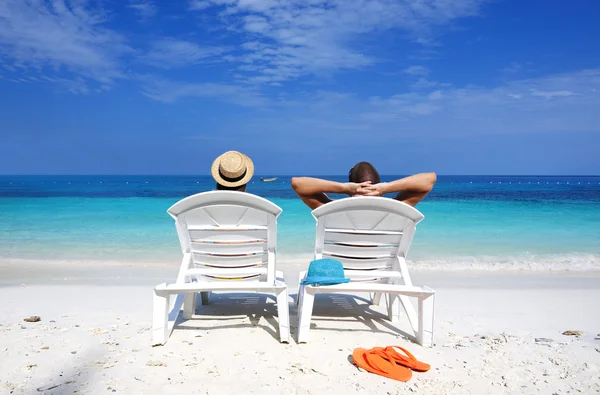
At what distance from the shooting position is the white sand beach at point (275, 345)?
2.93 metres

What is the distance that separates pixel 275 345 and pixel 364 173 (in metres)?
1.71

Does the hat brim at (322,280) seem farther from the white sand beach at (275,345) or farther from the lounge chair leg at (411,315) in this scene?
the lounge chair leg at (411,315)

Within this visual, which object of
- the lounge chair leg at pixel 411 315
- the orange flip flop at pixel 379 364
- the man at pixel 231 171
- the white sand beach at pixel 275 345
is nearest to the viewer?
the white sand beach at pixel 275 345

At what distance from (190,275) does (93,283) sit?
2978 millimetres

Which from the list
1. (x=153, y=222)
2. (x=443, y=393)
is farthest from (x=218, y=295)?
(x=153, y=222)

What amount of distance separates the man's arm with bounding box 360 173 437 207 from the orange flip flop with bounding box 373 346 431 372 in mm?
1297

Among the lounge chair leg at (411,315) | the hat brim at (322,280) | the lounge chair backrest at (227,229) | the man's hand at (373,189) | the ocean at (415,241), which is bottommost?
the ocean at (415,241)

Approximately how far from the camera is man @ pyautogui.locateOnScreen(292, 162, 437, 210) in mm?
3984

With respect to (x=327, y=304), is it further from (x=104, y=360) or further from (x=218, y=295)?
(x=104, y=360)

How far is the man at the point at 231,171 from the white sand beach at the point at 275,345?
1295mm

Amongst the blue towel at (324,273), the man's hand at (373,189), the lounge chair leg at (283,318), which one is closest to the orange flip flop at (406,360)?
the blue towel at (324,273)

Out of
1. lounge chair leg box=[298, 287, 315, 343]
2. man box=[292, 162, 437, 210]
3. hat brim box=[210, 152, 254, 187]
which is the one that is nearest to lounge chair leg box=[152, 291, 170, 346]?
lounge chair leg box=[298, 287, 315, 343]

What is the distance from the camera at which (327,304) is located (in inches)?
199

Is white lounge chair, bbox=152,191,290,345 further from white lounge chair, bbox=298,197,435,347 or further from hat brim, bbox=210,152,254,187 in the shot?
hat brim, bbox=210,152,254,187
